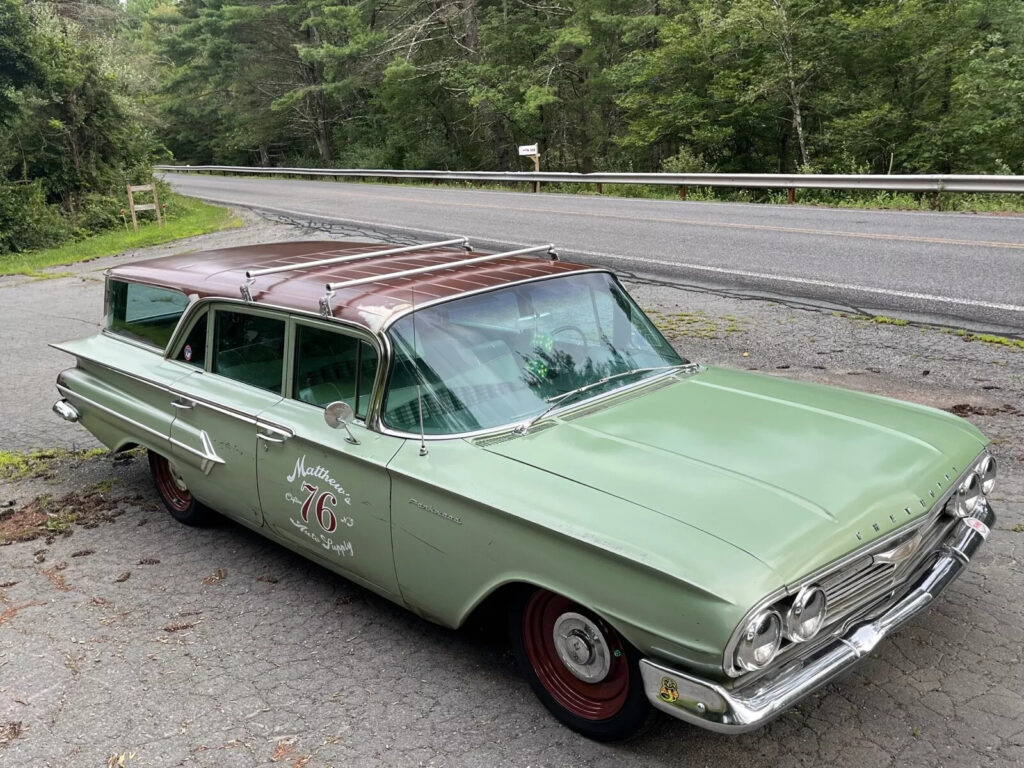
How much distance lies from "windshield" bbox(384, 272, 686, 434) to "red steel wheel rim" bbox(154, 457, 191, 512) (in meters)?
2.03

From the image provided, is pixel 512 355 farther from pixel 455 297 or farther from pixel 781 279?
pixel 781 279

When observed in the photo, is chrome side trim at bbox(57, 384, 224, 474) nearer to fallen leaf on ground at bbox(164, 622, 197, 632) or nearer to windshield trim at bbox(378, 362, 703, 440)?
fallen leaf on ground at bbox(164, 622, 197, 632)

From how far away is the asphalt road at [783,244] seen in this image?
8.42 metres

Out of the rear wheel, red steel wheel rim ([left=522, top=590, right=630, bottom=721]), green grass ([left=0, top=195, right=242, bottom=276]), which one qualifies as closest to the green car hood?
red steel wheel rim ([left=522, top=590, right=630, bottom=721])

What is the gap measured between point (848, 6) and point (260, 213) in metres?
17.4

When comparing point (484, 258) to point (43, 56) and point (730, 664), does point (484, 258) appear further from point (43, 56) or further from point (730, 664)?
point (43, 56)

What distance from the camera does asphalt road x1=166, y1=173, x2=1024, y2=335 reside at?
842 cm

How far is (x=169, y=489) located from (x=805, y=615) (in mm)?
3787

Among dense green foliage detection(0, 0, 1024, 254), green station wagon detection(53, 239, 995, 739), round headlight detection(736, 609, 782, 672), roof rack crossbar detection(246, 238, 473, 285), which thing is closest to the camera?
round headlight detection(736, 609, 782, 672)

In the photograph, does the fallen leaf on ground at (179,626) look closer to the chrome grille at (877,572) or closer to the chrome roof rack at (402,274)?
the chrome roof rack at (402,274)

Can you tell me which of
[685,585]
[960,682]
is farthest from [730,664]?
[960,682]

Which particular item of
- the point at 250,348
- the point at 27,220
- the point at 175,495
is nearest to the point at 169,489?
the point at 175,495

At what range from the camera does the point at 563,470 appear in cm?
294

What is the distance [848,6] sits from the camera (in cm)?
2352
